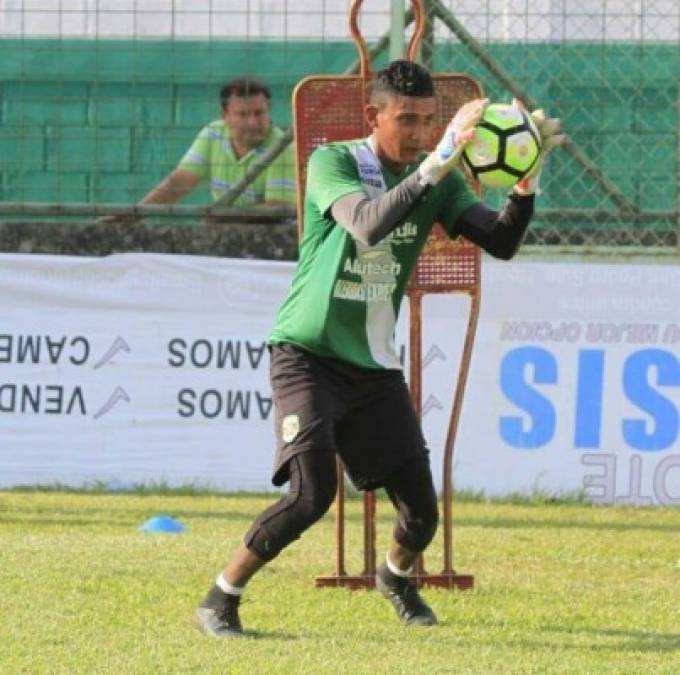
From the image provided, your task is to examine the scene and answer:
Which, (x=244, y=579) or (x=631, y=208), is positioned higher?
(x=631, y=208)

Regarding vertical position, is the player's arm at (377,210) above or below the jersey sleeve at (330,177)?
below

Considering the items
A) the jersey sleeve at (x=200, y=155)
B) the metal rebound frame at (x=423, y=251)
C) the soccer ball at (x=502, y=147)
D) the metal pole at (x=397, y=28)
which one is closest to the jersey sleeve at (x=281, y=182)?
the jersey sleeve at (x=200, y=155)

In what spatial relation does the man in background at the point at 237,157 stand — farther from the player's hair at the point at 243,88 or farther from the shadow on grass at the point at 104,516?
the shadow on grass at the point at 104,516

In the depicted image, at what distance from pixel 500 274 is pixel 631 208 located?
3.22 feet

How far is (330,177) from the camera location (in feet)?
23.6

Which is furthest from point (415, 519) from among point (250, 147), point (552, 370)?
point (250, 147)

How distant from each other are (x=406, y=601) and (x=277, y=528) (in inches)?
Result: 29.5

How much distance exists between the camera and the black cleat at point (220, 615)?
721 cm

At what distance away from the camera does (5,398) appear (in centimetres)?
1262

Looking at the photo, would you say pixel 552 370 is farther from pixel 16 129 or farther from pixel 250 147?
pixel 16 129

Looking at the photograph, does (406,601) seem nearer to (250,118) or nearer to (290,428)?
(290,428)

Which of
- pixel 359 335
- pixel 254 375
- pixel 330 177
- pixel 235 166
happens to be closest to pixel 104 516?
pixel 254 375

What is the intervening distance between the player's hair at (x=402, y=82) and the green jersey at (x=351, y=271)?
286 millimetres

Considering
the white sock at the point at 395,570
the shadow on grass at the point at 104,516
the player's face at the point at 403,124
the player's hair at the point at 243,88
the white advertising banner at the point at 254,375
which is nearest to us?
the player's face at the point at 403,124
